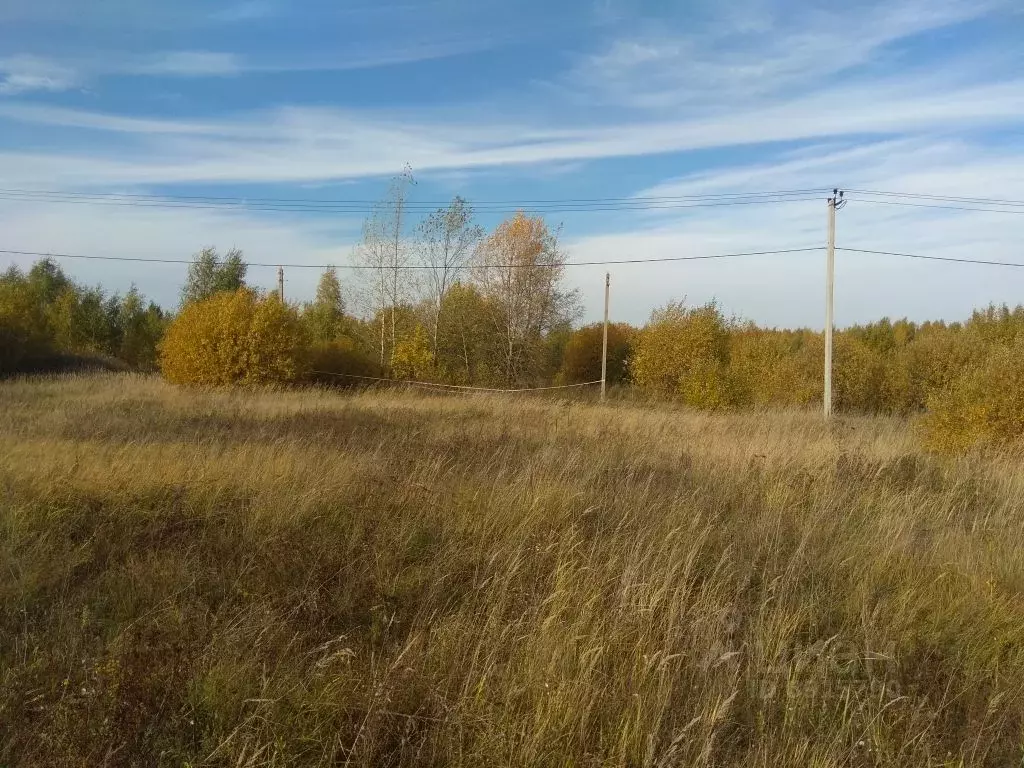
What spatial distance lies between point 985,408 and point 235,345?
21.4 m

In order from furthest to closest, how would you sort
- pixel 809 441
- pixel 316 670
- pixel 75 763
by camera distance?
pixel 809 441 < pixel 316 670 < pixel 75 763

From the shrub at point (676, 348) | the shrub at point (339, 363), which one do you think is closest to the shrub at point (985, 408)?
the shrub at point (676, 348)

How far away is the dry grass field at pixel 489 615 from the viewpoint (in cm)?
270

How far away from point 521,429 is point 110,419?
7.45 metres

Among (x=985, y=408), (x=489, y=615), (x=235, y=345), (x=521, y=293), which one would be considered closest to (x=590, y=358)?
(x=521, y=293)

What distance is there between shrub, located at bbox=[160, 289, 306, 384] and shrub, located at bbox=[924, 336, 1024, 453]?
63.5 ft

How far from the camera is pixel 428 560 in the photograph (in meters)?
4.47

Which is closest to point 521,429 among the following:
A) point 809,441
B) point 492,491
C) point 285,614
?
point 809,441

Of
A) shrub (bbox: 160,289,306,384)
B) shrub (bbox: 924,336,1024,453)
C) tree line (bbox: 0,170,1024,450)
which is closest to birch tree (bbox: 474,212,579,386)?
tree line (bbox: 0,170,1024,450)

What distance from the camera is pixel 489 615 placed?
3561mm

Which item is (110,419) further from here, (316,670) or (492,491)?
(316,670)

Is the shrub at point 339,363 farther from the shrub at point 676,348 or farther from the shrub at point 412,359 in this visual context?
the shrub at point 676,348

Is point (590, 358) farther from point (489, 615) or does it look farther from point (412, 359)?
point (489, 615)

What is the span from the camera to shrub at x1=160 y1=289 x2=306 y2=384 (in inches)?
929
